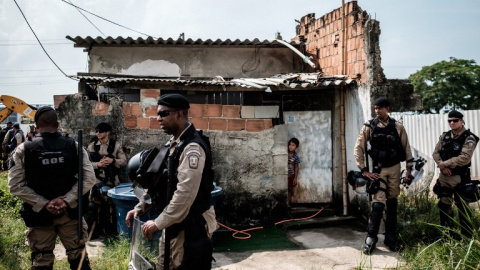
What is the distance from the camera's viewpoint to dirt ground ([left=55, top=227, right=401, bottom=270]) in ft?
15.7

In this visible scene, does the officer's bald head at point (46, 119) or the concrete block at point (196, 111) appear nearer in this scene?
the officer's bald head at point (46, 119)

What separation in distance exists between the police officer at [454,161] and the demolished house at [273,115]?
1.11 m

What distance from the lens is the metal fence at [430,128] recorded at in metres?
11.2

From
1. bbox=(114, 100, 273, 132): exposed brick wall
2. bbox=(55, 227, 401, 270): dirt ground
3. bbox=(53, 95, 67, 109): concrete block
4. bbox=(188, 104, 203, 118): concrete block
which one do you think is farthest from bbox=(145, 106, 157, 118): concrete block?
bbox=(55, 227, 401, 270): dirt ground

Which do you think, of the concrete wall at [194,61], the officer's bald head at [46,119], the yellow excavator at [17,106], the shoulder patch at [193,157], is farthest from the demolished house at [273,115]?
the yellow excavator at [17,106]

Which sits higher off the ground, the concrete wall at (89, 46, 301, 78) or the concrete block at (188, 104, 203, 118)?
the concrete wall at (89, 46, 301, 78)

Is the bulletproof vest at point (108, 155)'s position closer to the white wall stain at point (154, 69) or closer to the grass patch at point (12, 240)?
the grass patch at point (12, 240)

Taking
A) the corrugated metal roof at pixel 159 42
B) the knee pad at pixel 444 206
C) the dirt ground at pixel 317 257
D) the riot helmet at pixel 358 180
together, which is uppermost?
the corrugated metal roof at pixel 159 42

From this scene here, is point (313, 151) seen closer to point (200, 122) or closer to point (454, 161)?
point (200, 122)

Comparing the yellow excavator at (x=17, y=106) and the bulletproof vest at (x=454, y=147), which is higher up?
the yellow excavator at (x=17, y=106)

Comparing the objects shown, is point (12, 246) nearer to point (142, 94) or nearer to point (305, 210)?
point (142, 94)

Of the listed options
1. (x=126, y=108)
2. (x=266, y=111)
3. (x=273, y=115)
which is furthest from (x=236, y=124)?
(x=126, y=108)

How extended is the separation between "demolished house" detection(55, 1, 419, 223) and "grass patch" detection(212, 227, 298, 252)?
0.52m

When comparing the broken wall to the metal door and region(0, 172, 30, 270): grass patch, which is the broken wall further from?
region(0, 172, 30, 270): grass patch
